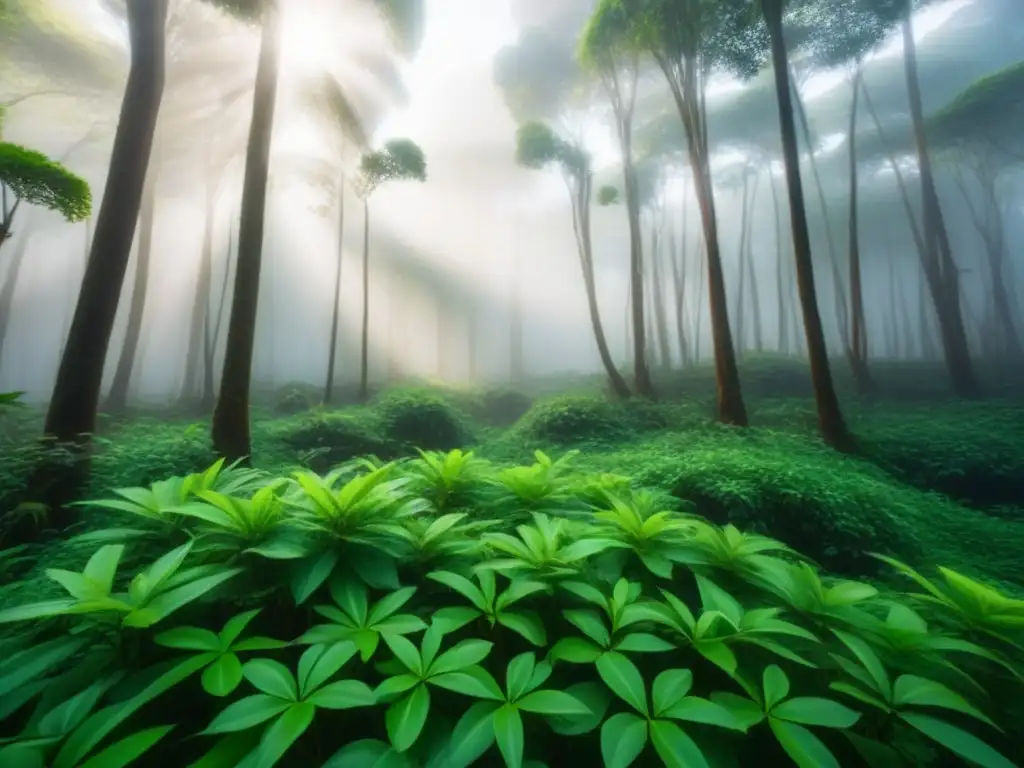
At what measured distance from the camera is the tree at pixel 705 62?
360 inches

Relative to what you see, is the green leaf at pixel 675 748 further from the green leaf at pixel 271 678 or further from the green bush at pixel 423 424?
the green bush at pixel 423 424

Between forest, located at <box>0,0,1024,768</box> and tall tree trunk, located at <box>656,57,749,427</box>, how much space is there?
83 mm

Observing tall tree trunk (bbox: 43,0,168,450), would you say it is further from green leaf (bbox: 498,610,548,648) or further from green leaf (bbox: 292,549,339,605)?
green leaf (bbox: 498,610,548,648)

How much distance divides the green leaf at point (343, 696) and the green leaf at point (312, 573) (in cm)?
34

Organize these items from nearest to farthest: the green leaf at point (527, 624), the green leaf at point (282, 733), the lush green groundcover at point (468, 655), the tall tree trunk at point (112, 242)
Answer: the green leaf at point (282, 733) < the lush green groundcover at point (468, 655) < the green leaf at point (527, 624) < the tall tree trunk at point (112, 242)

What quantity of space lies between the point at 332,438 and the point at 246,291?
175 inches

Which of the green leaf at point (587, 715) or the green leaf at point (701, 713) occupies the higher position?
the green leaf at point (701, 713)

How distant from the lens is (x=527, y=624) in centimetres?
129

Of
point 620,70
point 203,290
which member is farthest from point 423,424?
point 203,290

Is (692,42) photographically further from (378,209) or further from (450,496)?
(378,209)

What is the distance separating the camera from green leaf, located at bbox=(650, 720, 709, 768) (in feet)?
2.99

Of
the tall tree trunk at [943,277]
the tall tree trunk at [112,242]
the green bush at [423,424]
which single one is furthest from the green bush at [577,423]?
the tall tree trunk at [943,277]

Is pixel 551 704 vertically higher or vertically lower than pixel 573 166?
lower

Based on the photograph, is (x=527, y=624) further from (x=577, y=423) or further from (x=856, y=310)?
(x=856, y=310)
